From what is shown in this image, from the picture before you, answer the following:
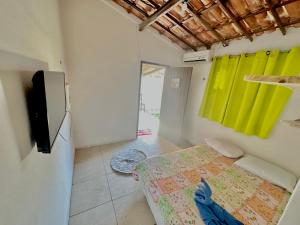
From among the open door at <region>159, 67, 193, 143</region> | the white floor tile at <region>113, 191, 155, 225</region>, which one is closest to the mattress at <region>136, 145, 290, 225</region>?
the white floor tile at <region>113, 191, 155, 225</region>

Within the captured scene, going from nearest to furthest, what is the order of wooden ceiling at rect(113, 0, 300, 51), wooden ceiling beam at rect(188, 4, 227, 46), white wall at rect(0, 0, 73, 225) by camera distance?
white wall at rect(0, 0, 73, 225), wooden ceiling at rect(113, 0, 300, 51), wooden ceiling beam at rect(188, 4, 227, 46)

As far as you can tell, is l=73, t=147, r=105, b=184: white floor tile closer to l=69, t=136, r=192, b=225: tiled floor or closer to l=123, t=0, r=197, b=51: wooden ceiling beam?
l=69, t=136, r=192, b=225: tiled floor

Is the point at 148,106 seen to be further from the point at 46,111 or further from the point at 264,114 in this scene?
the point at 46,111

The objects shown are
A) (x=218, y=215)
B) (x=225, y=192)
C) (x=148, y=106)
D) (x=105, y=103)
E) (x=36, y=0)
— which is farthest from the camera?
(x=148, y=106)

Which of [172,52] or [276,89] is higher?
[172,52]

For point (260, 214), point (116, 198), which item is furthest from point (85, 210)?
point (260, 214)

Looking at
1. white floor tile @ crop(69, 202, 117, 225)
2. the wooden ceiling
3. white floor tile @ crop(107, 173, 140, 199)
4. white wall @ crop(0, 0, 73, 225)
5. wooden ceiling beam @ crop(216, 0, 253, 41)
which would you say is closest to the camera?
white wall @ crop(0, 0, 73, 225)

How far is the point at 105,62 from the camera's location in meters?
2.63

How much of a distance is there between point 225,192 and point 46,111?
177cm

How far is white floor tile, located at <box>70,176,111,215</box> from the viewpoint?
1.62 meters

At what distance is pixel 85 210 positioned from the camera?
1582mm

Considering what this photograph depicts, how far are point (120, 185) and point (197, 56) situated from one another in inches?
114

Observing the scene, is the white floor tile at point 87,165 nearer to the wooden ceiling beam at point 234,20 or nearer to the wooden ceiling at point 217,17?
the wooden ceiling at point 217,17

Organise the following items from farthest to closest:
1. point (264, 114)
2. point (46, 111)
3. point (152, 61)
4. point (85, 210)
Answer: point (152, 61) < point (264, 114) < point (85, 210) < point (46, 111)
